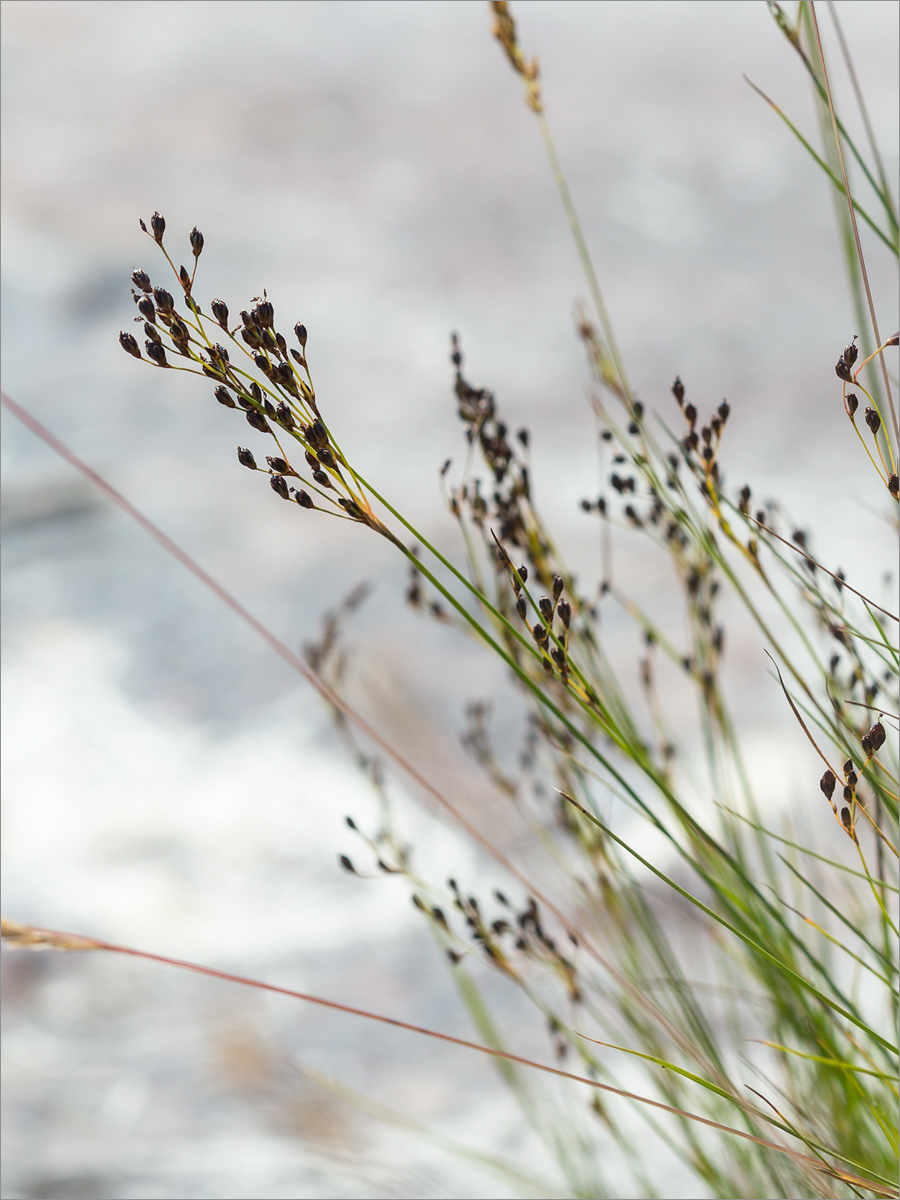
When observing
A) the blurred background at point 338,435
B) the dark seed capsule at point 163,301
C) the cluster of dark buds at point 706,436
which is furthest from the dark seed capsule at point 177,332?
the blurred background at point 338,435

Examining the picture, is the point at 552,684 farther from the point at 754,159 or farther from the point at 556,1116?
the point at 754,159

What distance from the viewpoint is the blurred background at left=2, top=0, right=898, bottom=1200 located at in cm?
80

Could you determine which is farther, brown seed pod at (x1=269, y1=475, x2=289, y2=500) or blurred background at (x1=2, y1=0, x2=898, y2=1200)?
blurred background at (x1=2, y1=0, x2=898, y2=1200)

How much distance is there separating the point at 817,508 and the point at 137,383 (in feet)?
2.84

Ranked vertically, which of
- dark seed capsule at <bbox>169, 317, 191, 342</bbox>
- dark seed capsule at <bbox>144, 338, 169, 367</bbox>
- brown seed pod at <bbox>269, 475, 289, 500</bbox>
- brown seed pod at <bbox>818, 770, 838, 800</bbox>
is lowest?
brown seed pod at <bbox>818, 770, 838, 800</bbox>

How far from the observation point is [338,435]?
1.29m

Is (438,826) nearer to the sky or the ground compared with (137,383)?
nearer to the ground

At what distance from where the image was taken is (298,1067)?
0.80 m

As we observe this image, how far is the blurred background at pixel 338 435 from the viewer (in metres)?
0.80

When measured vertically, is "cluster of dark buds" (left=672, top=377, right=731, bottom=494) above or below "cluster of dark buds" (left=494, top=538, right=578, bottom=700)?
above

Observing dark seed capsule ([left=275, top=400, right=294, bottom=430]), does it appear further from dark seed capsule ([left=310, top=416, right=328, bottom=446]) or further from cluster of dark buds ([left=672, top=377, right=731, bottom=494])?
cluster of dark buds ([left=672, top=377, right=731, bottom=494])

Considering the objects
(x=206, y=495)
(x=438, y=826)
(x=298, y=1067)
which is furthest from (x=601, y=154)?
(x=298, y=1067)

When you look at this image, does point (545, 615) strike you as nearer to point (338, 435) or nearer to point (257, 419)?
point (257, 419)

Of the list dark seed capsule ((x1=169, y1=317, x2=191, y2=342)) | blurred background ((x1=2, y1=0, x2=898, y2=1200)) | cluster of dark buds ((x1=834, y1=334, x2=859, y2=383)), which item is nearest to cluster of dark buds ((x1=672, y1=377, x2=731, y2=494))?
cluster of dark buds ((x1=834, y1=334, x2=859, y2=383))
